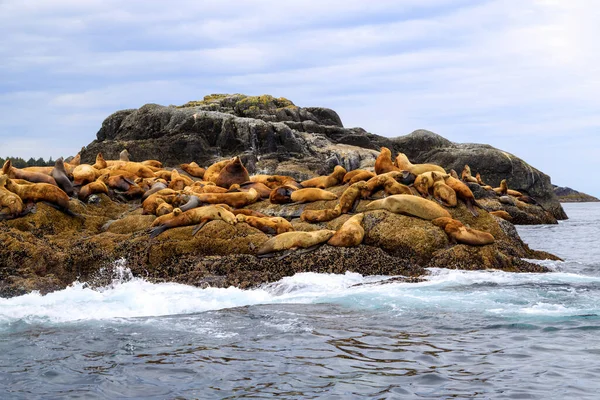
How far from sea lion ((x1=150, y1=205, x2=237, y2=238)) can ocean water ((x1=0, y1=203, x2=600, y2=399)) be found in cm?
164

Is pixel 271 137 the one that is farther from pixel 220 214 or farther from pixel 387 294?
pixel 387 294

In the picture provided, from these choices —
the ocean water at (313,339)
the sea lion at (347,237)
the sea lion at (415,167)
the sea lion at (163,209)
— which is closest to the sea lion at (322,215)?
the sea lion at (347,237)

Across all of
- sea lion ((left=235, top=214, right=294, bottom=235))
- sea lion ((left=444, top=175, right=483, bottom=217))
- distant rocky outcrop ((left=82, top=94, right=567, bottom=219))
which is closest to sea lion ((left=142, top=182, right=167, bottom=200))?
sea lion ((left=235, top=214, right=294, bottom=235))

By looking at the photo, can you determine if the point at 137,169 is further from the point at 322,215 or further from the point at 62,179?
the point at 322,215

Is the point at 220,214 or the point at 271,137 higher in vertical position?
the point at 271,137

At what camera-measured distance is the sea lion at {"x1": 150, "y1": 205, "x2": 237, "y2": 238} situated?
519 inches

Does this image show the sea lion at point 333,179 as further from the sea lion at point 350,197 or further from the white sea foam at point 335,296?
the white sea foam at point 335,296

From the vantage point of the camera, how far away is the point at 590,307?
30.1 ft

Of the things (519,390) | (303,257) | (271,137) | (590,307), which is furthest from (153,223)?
(271,137)

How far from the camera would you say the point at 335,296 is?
10297mm

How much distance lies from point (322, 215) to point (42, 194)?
619cm

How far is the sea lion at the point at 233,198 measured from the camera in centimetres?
1484

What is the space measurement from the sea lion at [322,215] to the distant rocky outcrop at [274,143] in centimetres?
1455

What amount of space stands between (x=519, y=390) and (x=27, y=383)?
4493mm
